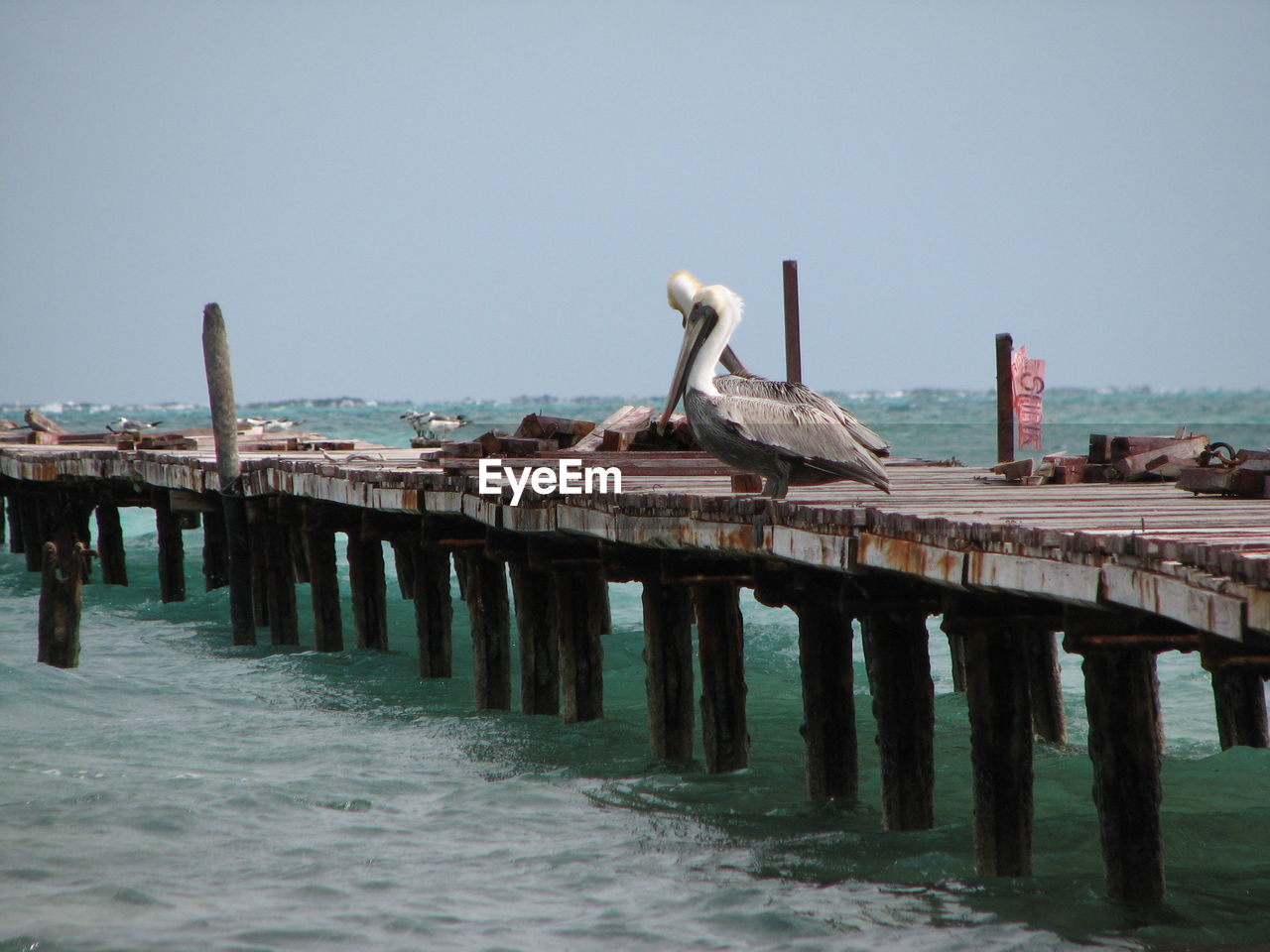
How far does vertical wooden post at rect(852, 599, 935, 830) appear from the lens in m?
7.80

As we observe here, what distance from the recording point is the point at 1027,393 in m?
11.9

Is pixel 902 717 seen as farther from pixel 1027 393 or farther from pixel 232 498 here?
pixel 232 498

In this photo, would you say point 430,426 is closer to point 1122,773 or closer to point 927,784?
point 927,784

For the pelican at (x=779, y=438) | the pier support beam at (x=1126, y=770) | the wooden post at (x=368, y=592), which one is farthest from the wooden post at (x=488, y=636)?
the pier support beam at (x=1126, y=770)

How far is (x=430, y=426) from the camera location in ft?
83.6

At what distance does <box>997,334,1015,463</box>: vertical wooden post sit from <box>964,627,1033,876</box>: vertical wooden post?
579cm

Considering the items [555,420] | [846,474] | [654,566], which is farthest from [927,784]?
[555,420]

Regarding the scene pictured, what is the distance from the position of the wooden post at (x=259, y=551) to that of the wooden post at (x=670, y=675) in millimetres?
6332

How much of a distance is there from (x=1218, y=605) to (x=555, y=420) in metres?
9.01

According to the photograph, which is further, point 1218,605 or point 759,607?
point 759,607

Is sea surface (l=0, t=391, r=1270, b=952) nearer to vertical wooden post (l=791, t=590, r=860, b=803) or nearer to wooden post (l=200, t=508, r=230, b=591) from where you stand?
vertical wooden post (l=791, t=590, r=860, b=803)

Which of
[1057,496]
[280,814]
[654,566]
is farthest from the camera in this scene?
[654,566]

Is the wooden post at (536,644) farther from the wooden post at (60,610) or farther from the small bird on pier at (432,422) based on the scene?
the small bird on pier at (432,422)

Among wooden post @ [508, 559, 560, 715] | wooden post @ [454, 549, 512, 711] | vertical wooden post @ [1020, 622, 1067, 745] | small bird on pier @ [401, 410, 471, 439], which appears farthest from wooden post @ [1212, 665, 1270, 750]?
small bird on pier @ [401, 410, 471, 439]
